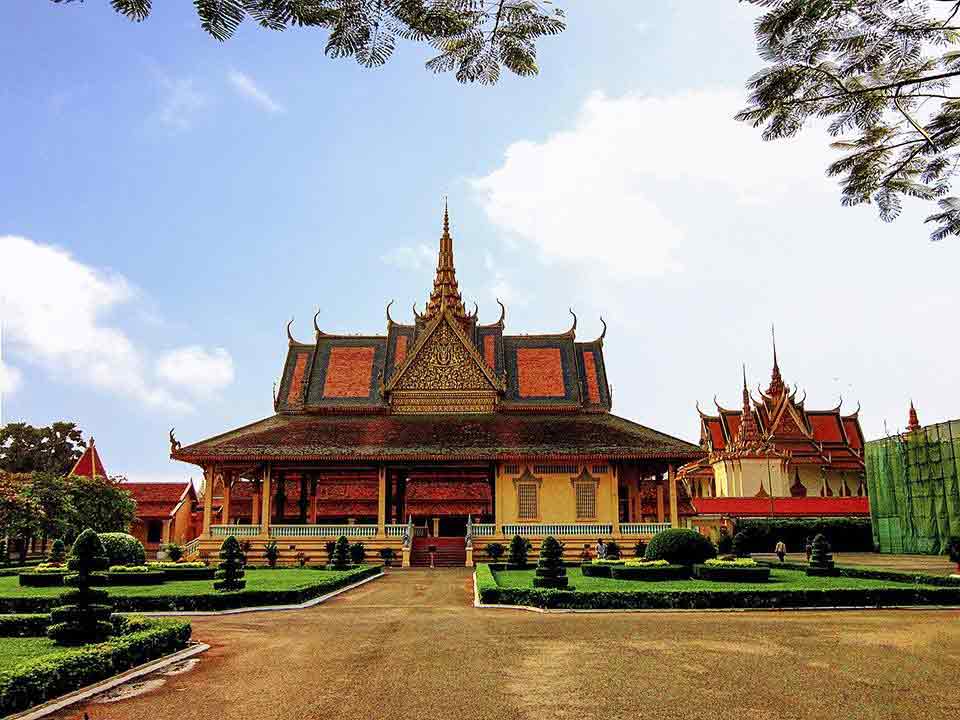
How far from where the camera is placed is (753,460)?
1986 inches

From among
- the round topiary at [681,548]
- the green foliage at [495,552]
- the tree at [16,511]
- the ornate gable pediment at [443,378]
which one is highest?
the ornate gable pediment at [443,378]

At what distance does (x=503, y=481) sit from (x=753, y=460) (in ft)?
77.2

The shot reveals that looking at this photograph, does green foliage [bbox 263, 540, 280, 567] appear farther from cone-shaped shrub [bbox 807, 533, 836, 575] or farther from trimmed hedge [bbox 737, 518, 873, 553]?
trimmed hedge [bbox 737, 518, 873, 553]

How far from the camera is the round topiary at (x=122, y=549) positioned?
79.1ft

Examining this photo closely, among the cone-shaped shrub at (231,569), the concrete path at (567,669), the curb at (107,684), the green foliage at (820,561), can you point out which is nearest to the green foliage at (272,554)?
the cone-shaped shrub at (231,569)

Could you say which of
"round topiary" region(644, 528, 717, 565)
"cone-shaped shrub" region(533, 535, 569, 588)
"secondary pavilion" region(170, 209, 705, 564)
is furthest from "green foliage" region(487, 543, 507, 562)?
"cone-shaped shrub" region(533, 535, 569, 588)

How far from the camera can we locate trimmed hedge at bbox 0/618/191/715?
22.6ft

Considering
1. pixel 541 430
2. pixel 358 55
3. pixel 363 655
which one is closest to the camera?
pixel 358 55

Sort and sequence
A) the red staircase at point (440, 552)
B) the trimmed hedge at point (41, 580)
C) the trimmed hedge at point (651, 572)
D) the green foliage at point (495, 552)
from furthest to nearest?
the red staircase at point (440, 552), the green foliage at point (495, 552), the trimmed hedge at point (41, 580), the trimmed hedge at point (651, 572)

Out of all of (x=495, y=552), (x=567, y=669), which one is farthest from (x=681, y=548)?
(x=567, y=669)

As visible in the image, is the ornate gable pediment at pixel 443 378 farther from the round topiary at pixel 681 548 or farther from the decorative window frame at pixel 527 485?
the round topiary at pixel 681 548

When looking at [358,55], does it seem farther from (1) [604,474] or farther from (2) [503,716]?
(1) [604,474]

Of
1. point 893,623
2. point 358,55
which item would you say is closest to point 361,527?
point 893,623

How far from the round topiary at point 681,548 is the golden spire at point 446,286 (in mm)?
20338
